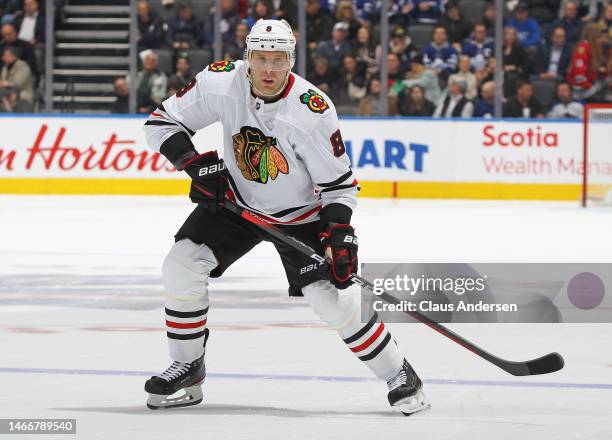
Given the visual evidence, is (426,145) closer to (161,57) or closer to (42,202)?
(161,57)

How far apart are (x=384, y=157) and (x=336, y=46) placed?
45.9 inches

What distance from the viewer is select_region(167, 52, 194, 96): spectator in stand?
524 inches

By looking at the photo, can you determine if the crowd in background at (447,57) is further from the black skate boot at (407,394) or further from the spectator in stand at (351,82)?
the black skate boot at (407,394)

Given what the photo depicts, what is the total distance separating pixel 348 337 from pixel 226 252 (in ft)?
1.50

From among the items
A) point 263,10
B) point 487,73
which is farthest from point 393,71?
point 263,10

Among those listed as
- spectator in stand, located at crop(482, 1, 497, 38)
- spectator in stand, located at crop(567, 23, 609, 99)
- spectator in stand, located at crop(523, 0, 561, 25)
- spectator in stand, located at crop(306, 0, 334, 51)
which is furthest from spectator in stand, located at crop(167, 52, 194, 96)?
spectator in stand, located at crop(567, 23, 609, 99)

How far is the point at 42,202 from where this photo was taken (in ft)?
40.2

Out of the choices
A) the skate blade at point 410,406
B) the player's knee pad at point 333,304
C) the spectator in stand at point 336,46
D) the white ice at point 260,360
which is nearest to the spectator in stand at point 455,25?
the spectator in stand at point 336,46

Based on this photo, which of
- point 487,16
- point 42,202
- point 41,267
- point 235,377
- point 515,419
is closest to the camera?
point 515,419

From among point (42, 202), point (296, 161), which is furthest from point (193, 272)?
point (42, 202)

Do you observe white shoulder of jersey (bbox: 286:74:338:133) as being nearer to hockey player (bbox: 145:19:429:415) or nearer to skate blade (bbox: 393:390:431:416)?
hockey player (bbox: 145:19:429:415)

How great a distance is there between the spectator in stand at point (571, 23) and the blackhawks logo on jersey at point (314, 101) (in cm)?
952

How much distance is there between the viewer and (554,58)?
Answer: 13172 millimetres

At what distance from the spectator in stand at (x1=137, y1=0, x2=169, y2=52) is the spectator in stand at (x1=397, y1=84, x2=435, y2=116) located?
7.88 feet
